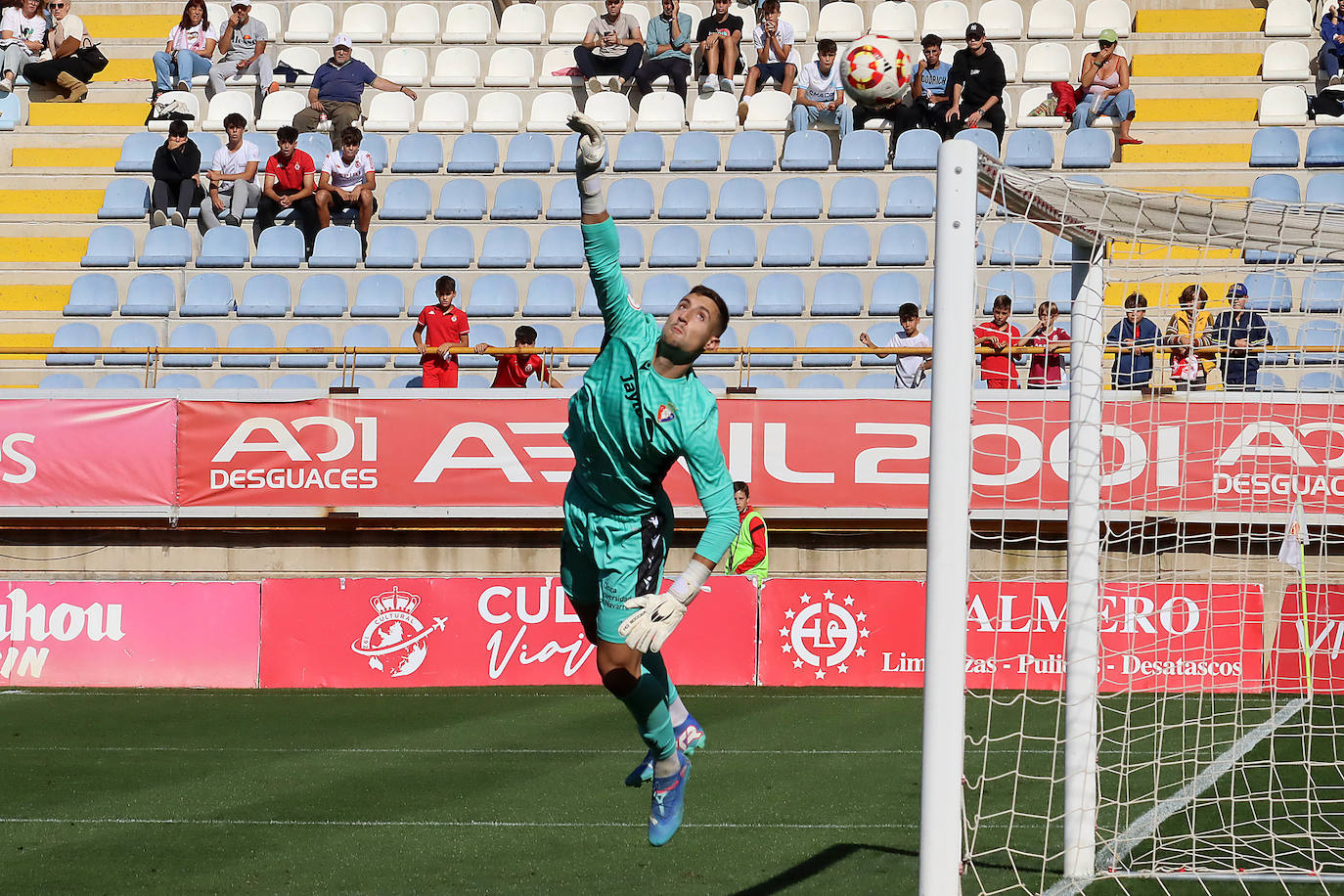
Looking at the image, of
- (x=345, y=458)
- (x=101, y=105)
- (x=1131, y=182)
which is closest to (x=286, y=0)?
(x=101, y=105)

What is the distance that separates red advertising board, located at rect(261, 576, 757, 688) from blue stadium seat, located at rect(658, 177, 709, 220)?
19.5 ft

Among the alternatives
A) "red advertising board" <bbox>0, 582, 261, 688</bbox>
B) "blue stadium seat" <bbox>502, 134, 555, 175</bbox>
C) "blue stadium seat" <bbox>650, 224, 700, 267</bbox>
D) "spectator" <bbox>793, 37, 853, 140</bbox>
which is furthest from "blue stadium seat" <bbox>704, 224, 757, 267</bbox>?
"red advertising board" <bbox>0, 582, 261, 688</bbox>

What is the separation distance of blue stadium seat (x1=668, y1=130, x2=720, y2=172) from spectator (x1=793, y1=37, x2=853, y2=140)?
112 cm

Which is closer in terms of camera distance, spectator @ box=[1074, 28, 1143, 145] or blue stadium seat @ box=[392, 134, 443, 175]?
spectator @ box=[1074, 28, 1143, 145]

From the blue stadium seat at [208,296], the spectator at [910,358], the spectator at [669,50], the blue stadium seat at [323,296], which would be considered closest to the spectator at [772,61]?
the spectator at [669,50]

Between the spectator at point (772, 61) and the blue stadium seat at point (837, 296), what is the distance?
11.8 ft

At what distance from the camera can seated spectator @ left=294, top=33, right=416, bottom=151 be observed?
19766mm

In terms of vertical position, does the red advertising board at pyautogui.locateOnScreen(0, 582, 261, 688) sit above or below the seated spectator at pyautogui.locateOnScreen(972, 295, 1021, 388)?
below

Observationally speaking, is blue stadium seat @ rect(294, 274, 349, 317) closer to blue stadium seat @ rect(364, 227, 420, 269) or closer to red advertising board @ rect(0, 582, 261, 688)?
blue stadium seat @ rect(364, 227, 420, 269)

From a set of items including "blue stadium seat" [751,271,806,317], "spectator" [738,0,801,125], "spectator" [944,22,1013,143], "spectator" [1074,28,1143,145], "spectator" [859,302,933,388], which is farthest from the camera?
"spectator" [738,0,801,125]

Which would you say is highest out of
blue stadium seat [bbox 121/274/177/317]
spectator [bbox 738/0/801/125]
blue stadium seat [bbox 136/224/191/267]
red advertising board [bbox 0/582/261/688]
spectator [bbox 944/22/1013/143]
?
spectator [bbox 738/0/801/125]

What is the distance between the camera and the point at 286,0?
23.2 metres

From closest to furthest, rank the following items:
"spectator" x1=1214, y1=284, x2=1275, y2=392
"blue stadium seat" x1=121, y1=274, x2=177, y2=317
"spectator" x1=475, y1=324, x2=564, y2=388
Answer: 1. "spectator" x1=1214, y1=284, x2=1275, y2=392
2. "spectator" x1=475, y1=324, x2=564, y2=388
3. "blue stadium seat" x1=121, y1=274, x2=177, y2=317

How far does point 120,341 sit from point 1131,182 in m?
12.2
